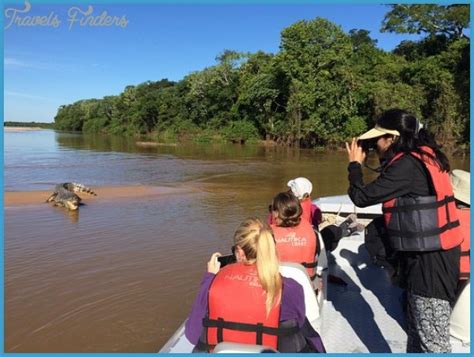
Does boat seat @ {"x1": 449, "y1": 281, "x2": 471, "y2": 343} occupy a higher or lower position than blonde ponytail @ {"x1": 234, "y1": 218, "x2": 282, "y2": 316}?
lower

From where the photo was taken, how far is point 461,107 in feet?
84.4

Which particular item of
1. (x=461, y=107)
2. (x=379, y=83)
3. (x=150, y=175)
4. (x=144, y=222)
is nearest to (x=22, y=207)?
(x=144, y=222)

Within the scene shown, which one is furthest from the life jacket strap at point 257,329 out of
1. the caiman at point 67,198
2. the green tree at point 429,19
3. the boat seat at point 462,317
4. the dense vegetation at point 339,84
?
the green tree at point 429,19

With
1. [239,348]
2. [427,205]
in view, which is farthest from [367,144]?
[239,348]

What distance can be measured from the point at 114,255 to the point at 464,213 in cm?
538

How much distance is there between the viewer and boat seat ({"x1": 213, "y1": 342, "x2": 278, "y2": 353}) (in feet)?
5.78

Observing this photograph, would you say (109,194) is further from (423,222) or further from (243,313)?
(423,222)

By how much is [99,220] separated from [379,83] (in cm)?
2669

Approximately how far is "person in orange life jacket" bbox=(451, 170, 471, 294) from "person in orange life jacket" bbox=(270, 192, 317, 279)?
36.5 inches

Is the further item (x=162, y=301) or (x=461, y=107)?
(x=461, y=107)

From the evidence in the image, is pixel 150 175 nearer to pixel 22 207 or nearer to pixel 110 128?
pixel 22 207

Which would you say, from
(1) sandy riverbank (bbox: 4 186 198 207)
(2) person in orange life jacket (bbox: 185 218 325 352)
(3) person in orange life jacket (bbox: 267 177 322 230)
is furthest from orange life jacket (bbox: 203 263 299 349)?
(1) sandy riverbank (bbox: 4 186 198 207)

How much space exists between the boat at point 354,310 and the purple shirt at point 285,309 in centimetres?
21

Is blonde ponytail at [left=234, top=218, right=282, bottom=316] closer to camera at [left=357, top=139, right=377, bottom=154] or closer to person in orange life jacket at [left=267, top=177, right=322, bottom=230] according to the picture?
camera at [left=357, top=139, right=377, bottom=154]
